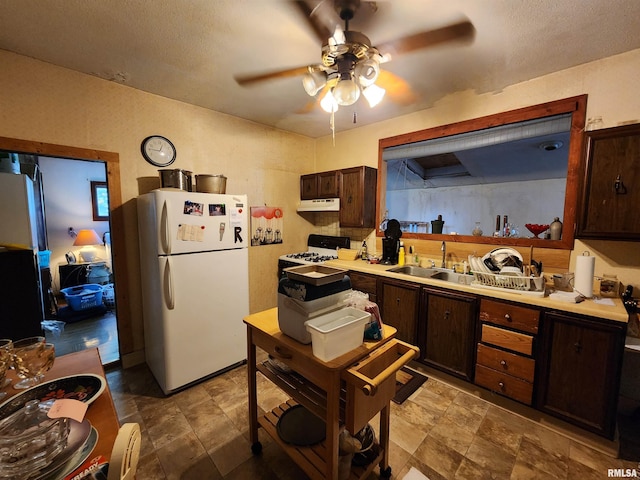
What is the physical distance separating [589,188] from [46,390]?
10.2 feet

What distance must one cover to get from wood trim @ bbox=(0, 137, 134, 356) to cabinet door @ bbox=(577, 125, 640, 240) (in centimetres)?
372

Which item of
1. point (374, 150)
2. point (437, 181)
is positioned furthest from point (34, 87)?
point (437, 181)

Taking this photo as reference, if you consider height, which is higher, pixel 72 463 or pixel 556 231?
pixel 556 231

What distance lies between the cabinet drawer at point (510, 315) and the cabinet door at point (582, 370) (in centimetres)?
7

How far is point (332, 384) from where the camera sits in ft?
3.62

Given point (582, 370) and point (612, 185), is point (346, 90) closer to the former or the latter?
point (612, 185)

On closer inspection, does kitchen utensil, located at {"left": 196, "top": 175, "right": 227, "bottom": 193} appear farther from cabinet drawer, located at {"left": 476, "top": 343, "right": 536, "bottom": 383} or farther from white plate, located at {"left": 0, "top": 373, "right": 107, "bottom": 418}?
cabinet drawer, located at {"left": 476, "top": 343, "right": 536, "bottom": 383}

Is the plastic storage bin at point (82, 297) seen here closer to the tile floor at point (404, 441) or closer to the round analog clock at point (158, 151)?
the tile floor at point (404, 441)

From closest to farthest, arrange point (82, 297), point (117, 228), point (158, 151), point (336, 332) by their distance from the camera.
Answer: point (336, 332)
point (117, 228)
point (158, 151)
point (82, 297)

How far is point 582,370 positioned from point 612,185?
48.1 inches

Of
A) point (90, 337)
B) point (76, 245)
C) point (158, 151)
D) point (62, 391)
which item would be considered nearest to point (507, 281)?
point (62, 391)

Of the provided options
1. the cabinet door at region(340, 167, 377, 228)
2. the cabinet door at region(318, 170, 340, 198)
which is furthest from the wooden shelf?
the cabinet door at region(318, 170, 340, 198)

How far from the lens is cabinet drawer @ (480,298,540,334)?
6.09ft

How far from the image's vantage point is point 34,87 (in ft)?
6.61
